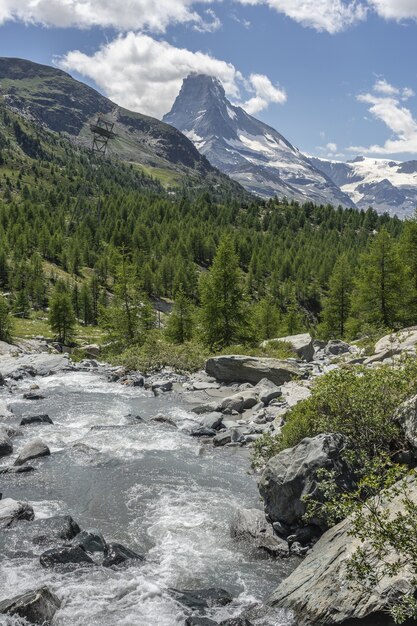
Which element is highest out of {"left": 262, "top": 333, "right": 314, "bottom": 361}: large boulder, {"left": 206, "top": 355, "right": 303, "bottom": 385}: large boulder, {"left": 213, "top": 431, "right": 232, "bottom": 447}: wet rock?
{"left": 262, "top": 333, "right": 314, "bottom": 361}: large boulder

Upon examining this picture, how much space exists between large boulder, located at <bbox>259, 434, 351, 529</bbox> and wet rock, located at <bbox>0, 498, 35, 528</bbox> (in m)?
7.39

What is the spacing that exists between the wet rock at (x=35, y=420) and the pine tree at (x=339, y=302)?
4848 centimetres

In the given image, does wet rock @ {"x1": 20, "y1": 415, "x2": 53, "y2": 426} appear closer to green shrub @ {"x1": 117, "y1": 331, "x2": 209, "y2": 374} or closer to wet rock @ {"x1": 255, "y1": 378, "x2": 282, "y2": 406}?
wet rock @ {"x1": 255, "y1": 378, "x2": 282, "y2": 406}

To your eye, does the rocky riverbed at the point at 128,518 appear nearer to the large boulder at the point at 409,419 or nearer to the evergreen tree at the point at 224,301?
the large boulder at the point at 409,419

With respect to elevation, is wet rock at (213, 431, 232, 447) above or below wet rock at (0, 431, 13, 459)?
above

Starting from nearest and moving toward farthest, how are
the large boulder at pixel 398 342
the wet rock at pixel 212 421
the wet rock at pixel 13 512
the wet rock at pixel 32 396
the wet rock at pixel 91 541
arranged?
the wet rock at pixel 91 541
the wet rock at pixel 13 512
the wet rock at pixel 212 421
the large boulder at pixel 398 342
the wet rock at pixel 32 396

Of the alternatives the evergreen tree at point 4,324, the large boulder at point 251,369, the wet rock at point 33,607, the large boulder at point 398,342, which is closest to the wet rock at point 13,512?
the wet rock at point 33,607

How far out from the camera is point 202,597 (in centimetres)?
1138

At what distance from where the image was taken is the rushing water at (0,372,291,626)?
11.2 m

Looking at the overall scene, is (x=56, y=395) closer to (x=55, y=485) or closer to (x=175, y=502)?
(x=55, y=485)

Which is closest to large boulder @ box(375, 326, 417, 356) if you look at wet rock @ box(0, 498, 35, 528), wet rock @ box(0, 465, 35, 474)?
wet rock @ box(0, 465, 35, 474)

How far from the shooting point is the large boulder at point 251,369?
107 ft

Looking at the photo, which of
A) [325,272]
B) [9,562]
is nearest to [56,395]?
[9,562]

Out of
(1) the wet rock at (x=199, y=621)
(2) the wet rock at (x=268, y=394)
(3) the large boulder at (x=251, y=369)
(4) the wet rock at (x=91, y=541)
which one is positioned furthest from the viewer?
(3) the large boulder at (x=251, y=369)
